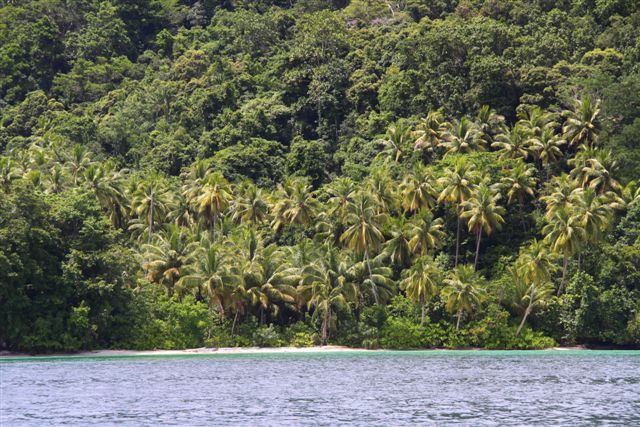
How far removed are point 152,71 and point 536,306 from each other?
60.7 metres

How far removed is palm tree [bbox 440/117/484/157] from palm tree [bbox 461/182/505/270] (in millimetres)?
7994

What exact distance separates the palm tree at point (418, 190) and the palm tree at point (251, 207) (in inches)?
421

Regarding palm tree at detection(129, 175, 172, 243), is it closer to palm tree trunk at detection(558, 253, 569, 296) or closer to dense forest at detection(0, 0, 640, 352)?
dense forest at detection(0, 0, 640, 352)

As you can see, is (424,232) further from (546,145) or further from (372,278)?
(546,145)

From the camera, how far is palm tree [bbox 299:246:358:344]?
224 feet

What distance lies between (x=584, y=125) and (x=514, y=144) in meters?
5.37

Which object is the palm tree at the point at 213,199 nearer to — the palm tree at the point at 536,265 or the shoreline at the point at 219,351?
the shoreline at the point at 219,351

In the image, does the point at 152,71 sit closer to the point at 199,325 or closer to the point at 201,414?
the point at 199,325

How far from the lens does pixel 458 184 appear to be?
72.8 meters

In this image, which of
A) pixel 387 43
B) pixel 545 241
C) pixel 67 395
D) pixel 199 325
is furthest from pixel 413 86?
pixel 67 395

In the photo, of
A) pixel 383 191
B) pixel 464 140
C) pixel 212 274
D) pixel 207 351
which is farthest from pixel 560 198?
pixel 207 351

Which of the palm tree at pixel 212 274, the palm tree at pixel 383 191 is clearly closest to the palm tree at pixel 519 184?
the palm tree at pixel 383 191

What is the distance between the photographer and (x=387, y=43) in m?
99.3

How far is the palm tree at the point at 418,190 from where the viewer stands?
7375 cm
